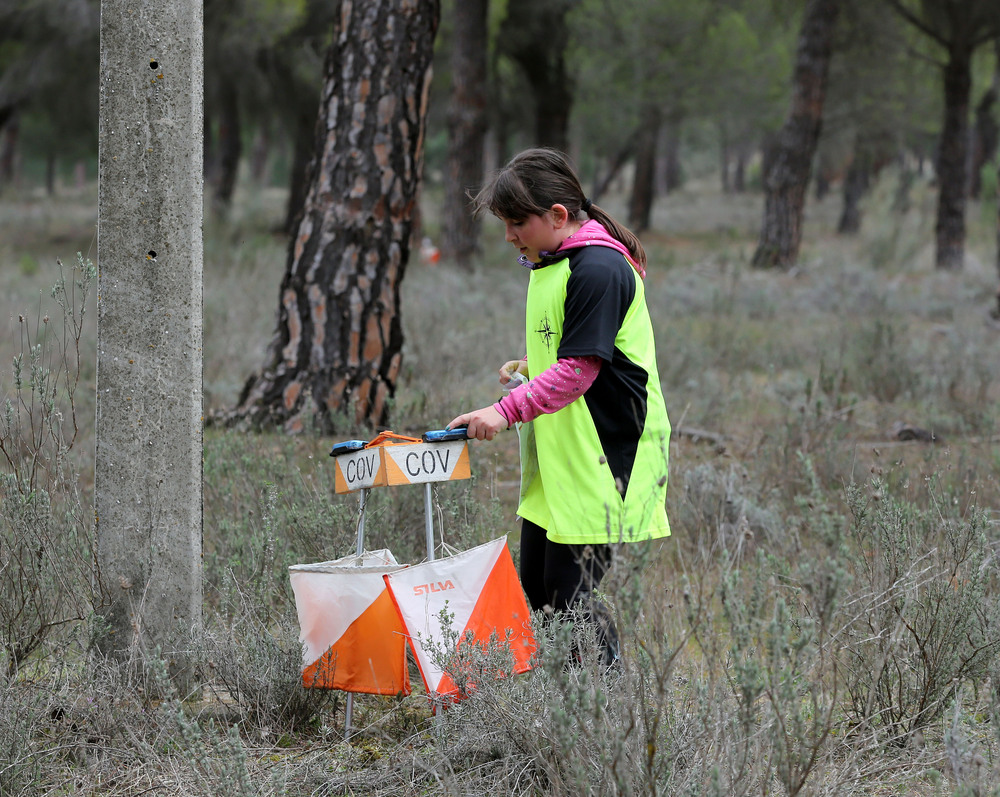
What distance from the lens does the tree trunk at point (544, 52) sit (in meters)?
15.1

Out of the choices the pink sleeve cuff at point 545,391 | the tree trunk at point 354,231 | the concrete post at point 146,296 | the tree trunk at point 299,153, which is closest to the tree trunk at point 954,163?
the tree trunk at point 299,153

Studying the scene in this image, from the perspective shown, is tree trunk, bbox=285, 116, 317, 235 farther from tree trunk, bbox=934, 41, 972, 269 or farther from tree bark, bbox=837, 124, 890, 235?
tree bark, bbox=837, 124, 890, 235

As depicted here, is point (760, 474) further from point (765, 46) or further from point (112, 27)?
point (765, 46)

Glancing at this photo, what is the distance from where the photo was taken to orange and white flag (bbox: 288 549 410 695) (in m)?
2.22

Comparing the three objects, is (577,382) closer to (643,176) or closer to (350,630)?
(350,630)

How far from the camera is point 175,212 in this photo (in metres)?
2.31

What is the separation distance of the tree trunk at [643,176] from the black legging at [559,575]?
18662mm

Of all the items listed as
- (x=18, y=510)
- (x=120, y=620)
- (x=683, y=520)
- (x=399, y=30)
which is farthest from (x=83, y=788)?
(x=399, y=30)

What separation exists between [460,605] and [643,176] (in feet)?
68.6

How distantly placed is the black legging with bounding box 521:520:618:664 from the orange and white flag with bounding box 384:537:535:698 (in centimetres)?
11

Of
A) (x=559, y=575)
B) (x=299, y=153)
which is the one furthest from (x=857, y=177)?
(x=559, y=575)

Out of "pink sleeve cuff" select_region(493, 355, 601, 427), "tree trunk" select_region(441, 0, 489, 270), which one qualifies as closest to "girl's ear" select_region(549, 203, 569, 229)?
"pink sleeve cuff" select_region(493, 355, 601, 427)

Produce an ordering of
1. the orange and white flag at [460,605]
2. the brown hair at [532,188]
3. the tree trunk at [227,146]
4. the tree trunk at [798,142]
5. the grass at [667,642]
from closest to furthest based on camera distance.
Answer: the grass at [667,642] < the orange and white flag at [460,605] < the brown hair at [532,188] < the tree trunk at [798,142] < the tree trunk at [227,146]

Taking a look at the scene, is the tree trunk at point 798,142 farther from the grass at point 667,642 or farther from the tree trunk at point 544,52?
the grass at point 667,642
